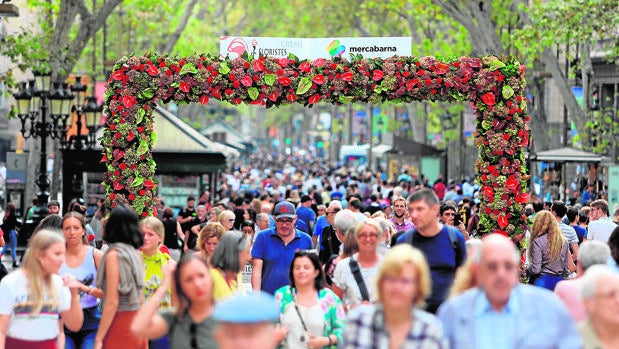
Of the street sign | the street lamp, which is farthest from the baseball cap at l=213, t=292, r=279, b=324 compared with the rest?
the street sign

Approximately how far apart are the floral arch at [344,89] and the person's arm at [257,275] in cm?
401

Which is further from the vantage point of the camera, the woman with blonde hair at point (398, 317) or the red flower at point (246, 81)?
the red flower at point (246, 81)

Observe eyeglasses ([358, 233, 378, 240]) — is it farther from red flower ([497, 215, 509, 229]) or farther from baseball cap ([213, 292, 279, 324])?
red flower ([497, 215, 509, 229])

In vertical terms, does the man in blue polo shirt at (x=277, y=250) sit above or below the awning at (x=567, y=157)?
below

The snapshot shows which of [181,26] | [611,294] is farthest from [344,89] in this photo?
[181,26]

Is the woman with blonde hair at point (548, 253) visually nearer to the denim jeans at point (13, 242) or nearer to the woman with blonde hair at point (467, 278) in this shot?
the woman with blonde hair at point (467, 278)

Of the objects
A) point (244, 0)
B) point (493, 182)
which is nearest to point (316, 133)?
point (244, 0)

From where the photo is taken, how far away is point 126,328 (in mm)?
9656

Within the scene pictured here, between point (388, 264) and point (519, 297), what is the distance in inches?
25.5

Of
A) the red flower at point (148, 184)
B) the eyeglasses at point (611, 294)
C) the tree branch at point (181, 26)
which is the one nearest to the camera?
the eyeglasses at point (611, 294)

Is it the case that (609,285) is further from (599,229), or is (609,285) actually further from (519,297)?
(599,229)

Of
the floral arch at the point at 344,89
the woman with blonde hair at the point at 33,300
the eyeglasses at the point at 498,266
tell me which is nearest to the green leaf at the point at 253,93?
the floral arch at the point at 344,89

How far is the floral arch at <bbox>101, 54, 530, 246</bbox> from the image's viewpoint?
16453 millimetres

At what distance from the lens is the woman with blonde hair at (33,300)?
8.65 meters
